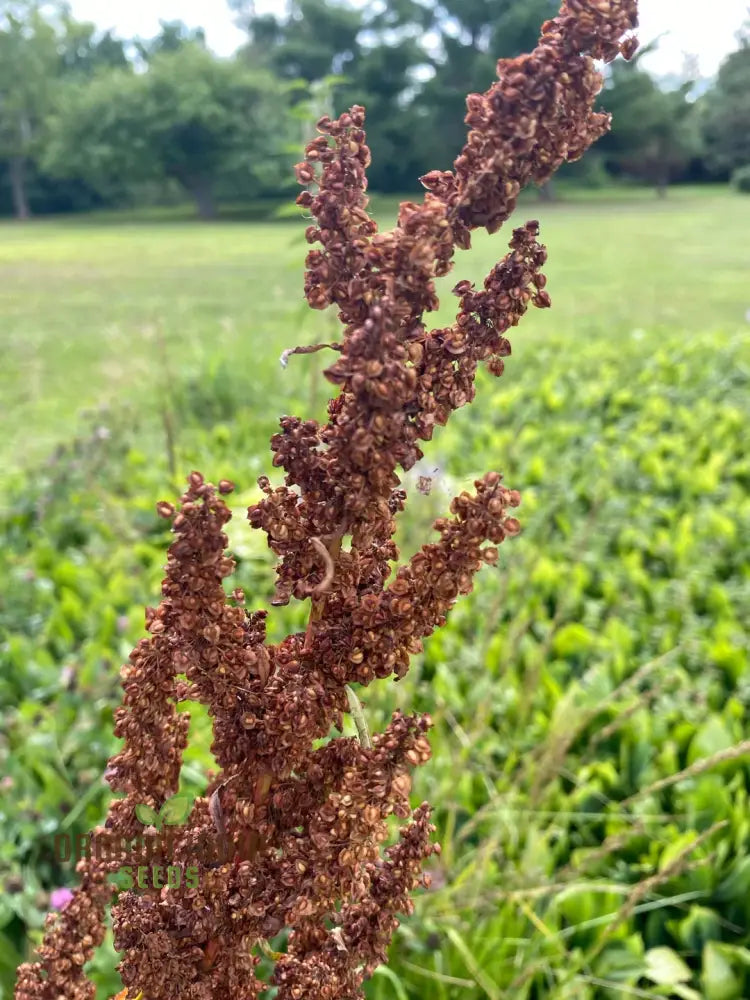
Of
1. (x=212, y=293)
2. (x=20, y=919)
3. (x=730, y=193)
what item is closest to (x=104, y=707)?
(x=20, y=919)

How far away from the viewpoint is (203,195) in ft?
91.4

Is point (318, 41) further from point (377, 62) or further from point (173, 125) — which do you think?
point (173, 125)

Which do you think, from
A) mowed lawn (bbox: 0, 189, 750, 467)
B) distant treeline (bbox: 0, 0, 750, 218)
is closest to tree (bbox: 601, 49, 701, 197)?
distant treeline (bbox: 0, 0, 750, 218)

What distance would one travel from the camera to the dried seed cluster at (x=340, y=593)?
489mm

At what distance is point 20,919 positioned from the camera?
5.02 ft

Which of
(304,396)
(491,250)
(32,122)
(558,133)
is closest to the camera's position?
(558,133)

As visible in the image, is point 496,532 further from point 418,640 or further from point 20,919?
point 20,919

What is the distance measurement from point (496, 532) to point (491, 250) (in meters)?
13.5

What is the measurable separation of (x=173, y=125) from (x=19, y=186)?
6.53 meters

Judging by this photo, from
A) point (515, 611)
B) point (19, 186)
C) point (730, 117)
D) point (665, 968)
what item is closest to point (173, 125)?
point (19, 186)

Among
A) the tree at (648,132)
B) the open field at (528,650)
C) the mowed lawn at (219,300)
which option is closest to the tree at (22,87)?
the mowed lawn at (219,300)

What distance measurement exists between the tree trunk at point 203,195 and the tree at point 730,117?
17.7 m

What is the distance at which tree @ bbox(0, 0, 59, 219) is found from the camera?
29.6 meters

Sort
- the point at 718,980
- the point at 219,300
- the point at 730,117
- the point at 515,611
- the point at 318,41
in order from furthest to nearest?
1. the point at 730,117
2. the point at 318,41
3. the point at 219,300
4. the point at 515,611
5. the point at 718,980
